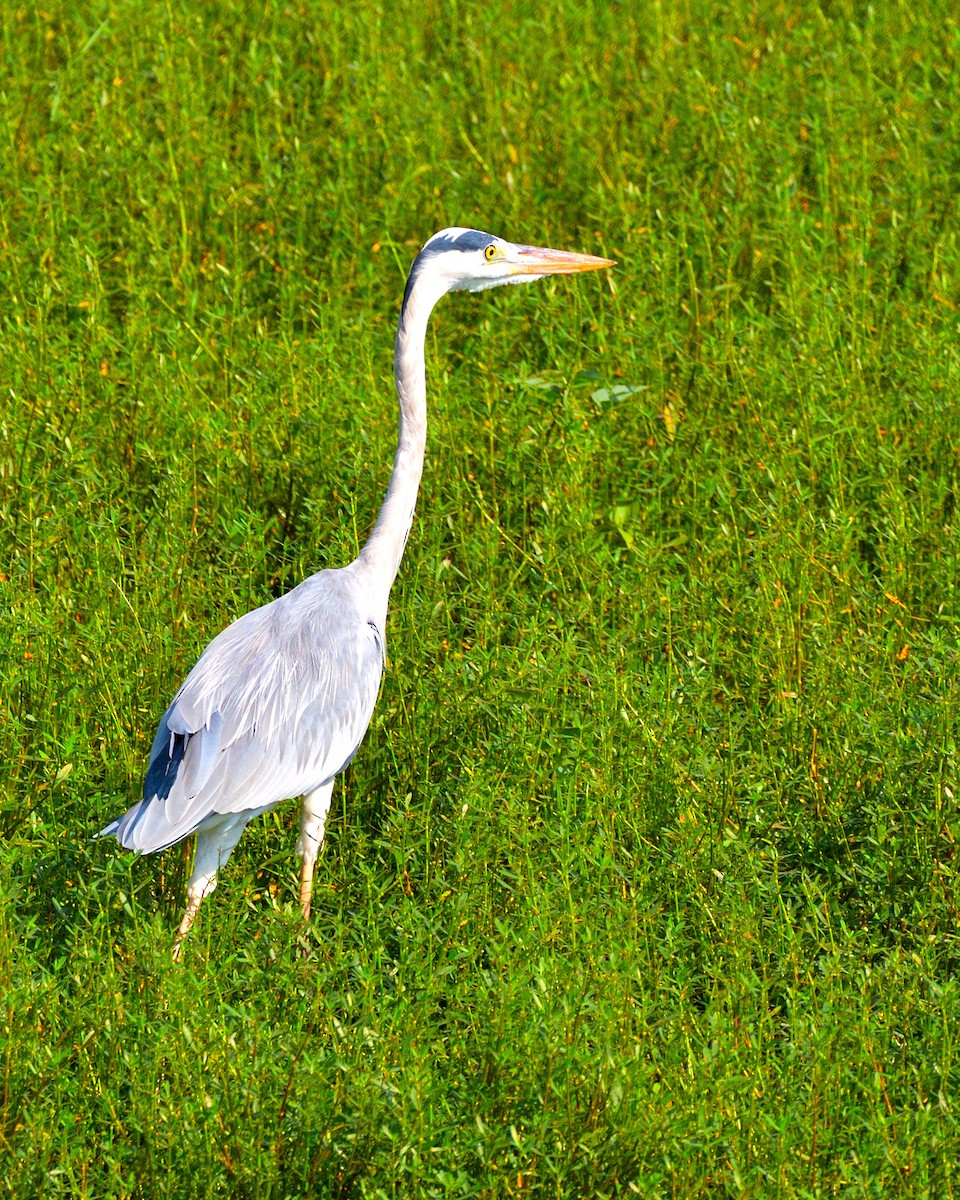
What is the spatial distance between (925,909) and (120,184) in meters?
4.55

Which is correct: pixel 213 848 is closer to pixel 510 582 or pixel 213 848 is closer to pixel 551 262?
pixel 510 582

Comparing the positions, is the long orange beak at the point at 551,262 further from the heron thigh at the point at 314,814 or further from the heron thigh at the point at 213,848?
the heron thigh at the point at 213,848

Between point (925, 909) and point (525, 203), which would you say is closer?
point (925, 909)

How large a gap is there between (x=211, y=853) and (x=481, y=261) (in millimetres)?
1954

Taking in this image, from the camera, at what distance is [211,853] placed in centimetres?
393

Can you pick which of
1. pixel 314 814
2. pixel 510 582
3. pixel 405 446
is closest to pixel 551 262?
pixel 405 446

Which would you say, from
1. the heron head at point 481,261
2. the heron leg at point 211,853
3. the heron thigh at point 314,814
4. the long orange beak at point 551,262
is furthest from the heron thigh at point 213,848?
the long orange beak at point 551,262

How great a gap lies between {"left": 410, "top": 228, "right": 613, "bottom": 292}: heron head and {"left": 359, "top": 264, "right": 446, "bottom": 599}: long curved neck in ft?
0.35

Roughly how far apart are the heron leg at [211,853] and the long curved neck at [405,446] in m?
0.84

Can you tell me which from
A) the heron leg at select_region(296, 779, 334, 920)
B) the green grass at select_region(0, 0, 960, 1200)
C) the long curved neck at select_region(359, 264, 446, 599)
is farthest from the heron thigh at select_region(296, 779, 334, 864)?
the long curved neck at select_region(359, 264, 446, 599)

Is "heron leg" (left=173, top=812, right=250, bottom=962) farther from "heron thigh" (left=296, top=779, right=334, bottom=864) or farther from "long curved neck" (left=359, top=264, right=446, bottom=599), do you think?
"long curved neck" (left=359, top=264, right=446, bottom=599)

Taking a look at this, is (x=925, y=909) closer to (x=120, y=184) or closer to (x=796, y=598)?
(x=796, y=598)

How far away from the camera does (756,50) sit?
295 inches

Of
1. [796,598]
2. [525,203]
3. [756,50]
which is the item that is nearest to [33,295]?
[525,203]
